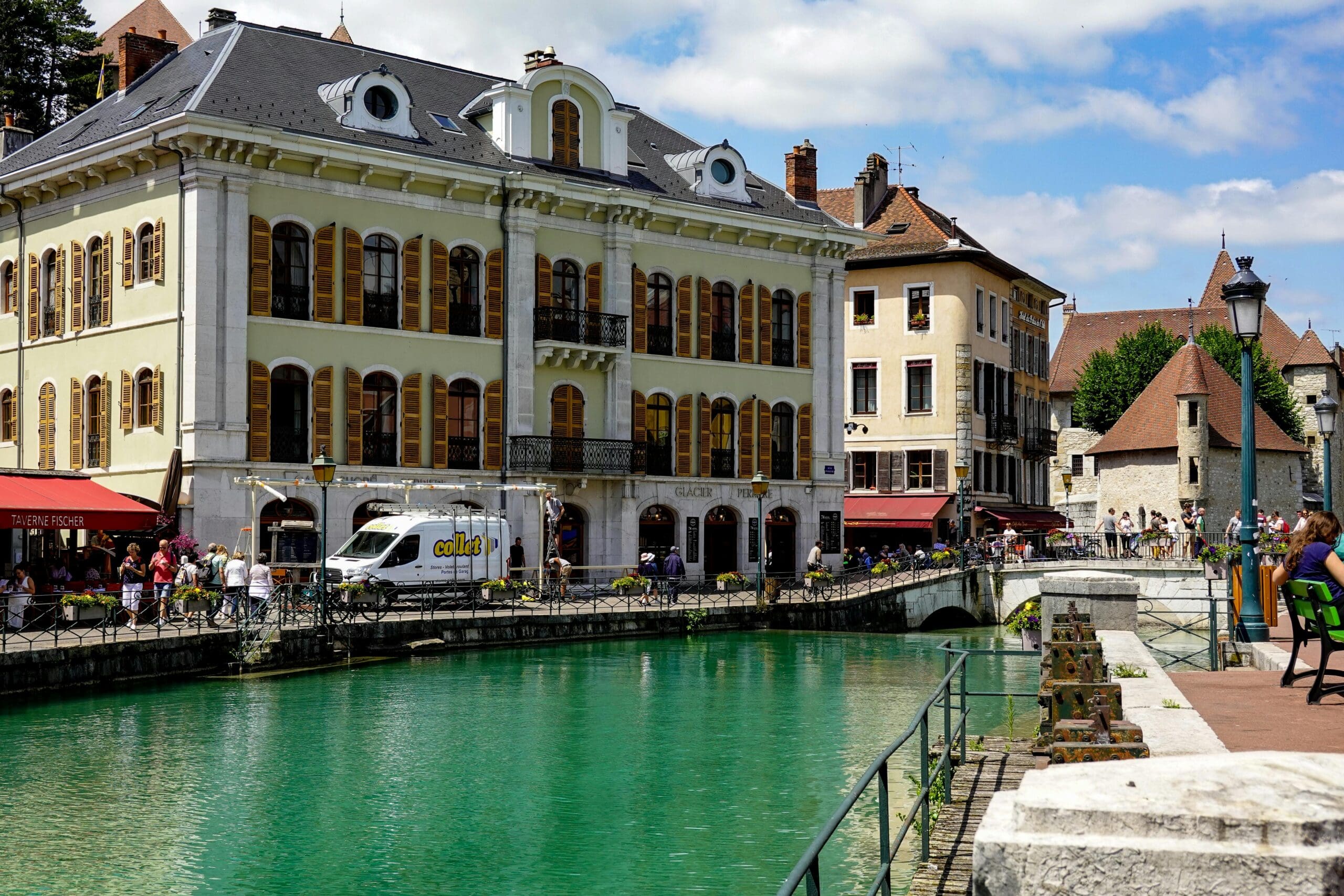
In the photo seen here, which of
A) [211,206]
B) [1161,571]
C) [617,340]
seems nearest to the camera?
[211,206]

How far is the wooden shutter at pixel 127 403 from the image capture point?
33.3 meters

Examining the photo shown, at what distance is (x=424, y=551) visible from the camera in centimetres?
3128

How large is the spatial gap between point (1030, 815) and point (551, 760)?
14.3m

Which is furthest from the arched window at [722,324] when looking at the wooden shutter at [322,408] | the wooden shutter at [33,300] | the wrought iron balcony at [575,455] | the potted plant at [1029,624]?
the wooden shutter at [33,300]

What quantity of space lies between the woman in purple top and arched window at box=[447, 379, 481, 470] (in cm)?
2632

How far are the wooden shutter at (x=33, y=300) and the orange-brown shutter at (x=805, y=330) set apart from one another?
63.2 ft

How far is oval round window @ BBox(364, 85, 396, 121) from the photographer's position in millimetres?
35094

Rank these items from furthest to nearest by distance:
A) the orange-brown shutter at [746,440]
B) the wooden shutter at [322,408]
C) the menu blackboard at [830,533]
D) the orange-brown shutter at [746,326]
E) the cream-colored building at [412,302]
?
the menu blackboard at [830,533] < the orange-brown shutter at [746,326] < the orange-brown shutter at [746,440] < the wooden shutter at [322,408] < the cream-colored building at [412,302]

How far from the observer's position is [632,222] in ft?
127

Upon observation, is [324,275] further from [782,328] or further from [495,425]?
[782,328]

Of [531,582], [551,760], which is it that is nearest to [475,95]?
[531,582]

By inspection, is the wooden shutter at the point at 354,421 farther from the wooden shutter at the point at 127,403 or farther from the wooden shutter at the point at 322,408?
the wooden shutter at the point at 127,403

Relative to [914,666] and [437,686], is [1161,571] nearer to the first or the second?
[914,666]

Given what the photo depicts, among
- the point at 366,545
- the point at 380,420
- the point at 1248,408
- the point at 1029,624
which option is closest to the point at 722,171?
the point at 380,420
